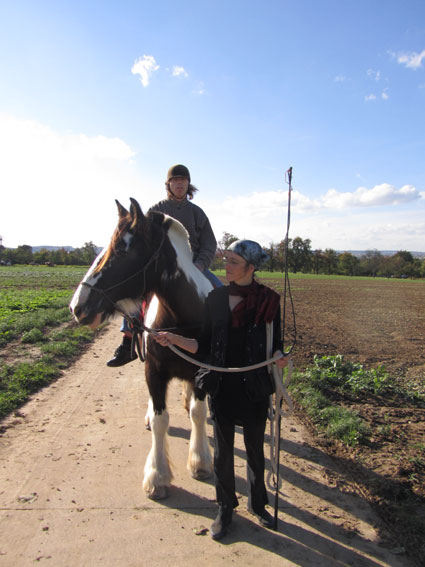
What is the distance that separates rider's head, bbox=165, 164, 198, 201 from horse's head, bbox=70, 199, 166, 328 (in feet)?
3.85

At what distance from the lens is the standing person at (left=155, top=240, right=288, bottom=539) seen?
269 cm

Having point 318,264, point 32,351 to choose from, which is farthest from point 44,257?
point 32,351

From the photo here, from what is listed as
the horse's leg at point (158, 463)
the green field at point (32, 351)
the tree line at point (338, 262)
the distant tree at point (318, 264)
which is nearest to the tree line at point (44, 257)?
the tree line at point (338, 262)

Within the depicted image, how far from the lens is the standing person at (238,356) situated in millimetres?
2686

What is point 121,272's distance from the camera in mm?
2943

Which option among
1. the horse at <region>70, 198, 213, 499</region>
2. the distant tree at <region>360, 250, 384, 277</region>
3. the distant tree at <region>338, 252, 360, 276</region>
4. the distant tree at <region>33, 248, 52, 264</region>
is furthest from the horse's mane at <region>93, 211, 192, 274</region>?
the distant tree at <region>33, 248, 52, 264</region>

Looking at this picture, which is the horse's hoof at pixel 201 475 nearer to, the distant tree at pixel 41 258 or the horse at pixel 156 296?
the horse at pixel 156 296

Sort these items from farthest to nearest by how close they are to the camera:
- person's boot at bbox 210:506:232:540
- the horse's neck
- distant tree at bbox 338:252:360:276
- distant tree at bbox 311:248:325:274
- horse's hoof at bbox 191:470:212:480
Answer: distant tree at bbox 338:252:360:276, distant tree at bbox 311:248:325:274, horse's hoof at bbox 191:470:212:480, the horse's neck, person's boot at bbox 210:506:232:540

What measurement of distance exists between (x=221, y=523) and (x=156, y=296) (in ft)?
6.45

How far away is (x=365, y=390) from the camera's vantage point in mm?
5887

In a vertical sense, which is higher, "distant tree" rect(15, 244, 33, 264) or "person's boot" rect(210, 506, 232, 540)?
"distant tree" rect(15, 244, 33, 264)

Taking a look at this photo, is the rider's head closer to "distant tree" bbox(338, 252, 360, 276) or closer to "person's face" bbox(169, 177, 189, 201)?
"person's face" bbox(169, 177, 189, 201)

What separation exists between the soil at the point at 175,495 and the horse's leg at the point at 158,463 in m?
0.10

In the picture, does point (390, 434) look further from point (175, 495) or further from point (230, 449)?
point (175, 495)
